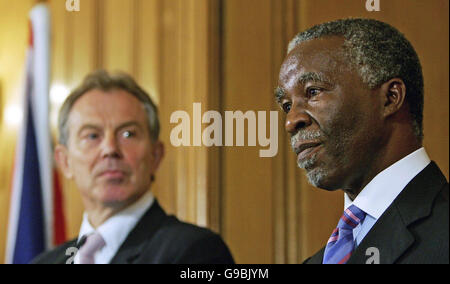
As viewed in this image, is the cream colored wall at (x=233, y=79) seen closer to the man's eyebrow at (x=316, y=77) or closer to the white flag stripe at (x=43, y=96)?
the white flag stripe at (x=43, y=96)

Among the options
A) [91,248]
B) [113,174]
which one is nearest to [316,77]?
[113,174]

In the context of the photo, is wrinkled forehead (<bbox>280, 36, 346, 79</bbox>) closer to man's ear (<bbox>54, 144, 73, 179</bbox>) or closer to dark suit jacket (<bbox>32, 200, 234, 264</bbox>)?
dark suit jacket (<bbox>32, 200, 234, 264</bbox>)

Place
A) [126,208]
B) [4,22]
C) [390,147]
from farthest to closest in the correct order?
[4,22] < [126,208] < [390,147]

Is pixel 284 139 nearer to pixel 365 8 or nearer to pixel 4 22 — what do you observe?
pixel 365 8

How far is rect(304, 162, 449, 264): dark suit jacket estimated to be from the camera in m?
1.31

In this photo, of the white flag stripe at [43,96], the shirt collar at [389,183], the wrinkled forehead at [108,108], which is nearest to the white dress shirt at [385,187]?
the shirt collar at [389,183]

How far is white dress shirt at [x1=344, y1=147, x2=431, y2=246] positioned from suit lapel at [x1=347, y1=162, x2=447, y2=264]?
0.06 ft

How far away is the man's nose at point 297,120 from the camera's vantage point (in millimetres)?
1513

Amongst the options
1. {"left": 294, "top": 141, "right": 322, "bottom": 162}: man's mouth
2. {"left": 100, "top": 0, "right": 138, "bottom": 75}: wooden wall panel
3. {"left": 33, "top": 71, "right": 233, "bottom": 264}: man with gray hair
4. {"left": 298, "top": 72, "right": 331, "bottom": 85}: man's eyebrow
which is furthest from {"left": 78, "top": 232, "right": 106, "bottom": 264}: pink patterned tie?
{"left": 298, "top": 72, "right": 331, "bottom": 85}: man's eyebrow

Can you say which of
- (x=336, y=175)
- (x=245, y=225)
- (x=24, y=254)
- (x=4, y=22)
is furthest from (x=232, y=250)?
(x=4, y=22)

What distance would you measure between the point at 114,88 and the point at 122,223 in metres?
0.40

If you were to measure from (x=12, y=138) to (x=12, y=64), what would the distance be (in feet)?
0.82

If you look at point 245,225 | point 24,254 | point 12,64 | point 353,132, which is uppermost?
point 12,64

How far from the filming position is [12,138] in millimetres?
2145
